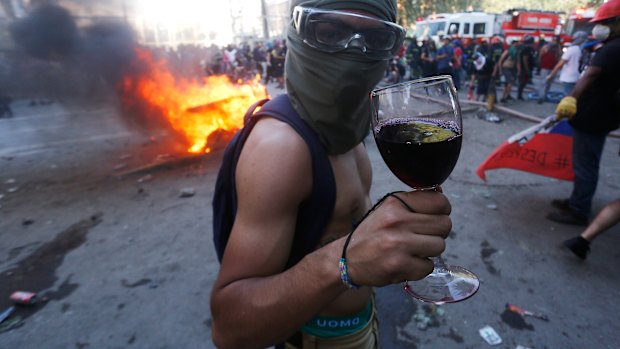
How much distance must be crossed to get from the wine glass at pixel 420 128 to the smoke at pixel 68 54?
11400mm

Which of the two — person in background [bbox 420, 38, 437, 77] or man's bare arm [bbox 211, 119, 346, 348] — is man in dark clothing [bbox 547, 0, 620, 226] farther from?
person in background [bbox 420, 38, 437, 77]

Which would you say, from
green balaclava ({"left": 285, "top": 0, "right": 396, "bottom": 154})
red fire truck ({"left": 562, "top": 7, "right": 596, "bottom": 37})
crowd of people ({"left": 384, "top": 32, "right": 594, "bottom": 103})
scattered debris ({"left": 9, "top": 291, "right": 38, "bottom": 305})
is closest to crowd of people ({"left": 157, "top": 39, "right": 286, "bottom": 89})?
crowd of people ({"left": 384, "top": 32, "right": 594, "bottom": 103})

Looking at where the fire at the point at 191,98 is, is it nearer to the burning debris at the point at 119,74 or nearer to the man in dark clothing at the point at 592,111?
the burning debris at the point at 119,74

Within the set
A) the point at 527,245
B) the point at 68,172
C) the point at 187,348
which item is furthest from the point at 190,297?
the point at 68,172

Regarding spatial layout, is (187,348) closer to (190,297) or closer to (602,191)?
(190,297)

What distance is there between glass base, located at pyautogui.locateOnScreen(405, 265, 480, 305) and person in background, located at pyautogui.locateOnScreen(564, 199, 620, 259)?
288 cm

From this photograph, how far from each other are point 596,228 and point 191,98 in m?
8.63

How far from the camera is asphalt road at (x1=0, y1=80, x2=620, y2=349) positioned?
8.93 feet

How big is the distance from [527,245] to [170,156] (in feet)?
20.3

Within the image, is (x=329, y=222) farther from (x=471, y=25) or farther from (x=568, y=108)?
(x=471, y=25)

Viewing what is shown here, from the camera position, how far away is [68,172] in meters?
6.56

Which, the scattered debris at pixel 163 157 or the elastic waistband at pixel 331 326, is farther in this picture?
the scattered debris at pixel 163 157

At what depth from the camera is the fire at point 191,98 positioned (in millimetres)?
7715

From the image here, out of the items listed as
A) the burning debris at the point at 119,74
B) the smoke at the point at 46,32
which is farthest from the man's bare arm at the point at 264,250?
the smoke at the point at 46,32
